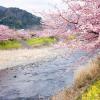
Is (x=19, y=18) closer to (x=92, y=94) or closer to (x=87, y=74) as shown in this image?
(x=87, y=74)

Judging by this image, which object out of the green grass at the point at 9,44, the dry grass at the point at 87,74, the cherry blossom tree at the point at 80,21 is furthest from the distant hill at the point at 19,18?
the cherry blossom tree at the point at 80,21

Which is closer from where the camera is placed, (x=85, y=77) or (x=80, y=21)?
(x=80, y=21)

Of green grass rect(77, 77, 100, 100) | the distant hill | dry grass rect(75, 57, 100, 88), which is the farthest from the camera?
the distant hill

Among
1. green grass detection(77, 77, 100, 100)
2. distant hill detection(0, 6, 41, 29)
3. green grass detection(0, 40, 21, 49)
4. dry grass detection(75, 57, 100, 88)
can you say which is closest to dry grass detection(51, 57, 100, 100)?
dry grass detection(75, 57, 100, 88)

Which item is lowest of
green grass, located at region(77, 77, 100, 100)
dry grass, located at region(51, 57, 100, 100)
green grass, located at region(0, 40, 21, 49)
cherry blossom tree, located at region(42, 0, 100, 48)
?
green grass, located at region(0, 40, 21, 49)

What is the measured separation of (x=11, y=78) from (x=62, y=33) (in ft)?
48.2

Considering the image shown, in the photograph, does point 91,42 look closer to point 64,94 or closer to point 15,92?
point 64,94

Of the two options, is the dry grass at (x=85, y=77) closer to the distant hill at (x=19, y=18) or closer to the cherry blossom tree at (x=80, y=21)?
the cherry blossom tree at (x=80, y=21)

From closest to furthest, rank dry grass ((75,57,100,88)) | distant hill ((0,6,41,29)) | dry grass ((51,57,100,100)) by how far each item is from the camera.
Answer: dry grass ((51,57,100,100)) < dry grass ((75,57,100,88)) < distant hill ((0,6,41,29))

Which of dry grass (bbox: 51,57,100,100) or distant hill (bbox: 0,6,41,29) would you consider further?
distant hill (bbox: 0,6,41,29)

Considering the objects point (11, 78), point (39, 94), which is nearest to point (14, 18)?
point (11, 78)

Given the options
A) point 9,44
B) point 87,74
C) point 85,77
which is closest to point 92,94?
point 85,77

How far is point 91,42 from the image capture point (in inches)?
608

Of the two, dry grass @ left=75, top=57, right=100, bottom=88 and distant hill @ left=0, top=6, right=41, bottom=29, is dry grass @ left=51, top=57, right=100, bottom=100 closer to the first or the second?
dry grass @ left=75, top=57, right=100, bottom=88
